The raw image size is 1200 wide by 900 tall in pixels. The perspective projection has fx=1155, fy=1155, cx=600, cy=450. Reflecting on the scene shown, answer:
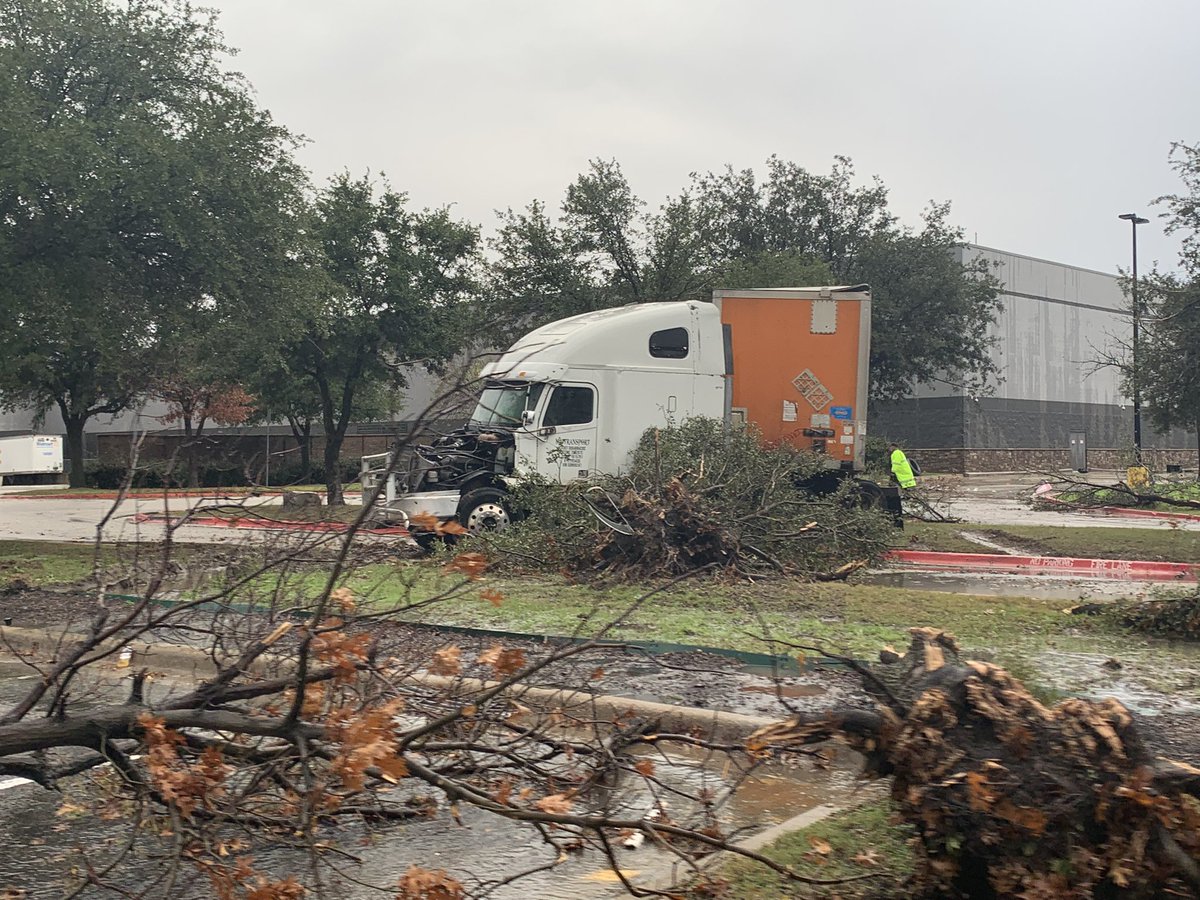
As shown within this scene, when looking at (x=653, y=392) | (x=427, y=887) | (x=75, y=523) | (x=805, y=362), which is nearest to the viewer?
(x=427, y=887)

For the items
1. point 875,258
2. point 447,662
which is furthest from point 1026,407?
point 447,662

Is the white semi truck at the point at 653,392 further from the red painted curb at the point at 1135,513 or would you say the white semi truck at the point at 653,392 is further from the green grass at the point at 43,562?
the red painted curb at the point at 1135,513

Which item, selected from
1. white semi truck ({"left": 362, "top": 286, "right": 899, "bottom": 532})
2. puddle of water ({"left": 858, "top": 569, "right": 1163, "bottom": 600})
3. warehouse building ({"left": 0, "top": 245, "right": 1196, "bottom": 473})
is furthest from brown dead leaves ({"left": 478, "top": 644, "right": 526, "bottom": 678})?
warehouse building ({"left": 0, "top": 245, "right": 1196, "bottom": 473})

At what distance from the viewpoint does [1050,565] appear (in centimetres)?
1427

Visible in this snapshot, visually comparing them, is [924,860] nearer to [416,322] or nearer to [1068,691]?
[1068,691]

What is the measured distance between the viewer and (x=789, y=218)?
41250 mm

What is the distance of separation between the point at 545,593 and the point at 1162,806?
25.8 feet

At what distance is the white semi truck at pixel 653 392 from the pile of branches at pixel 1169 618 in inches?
272

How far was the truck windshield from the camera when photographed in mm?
15000

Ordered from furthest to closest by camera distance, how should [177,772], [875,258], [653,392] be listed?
[875,258], [653,392], [177,772]

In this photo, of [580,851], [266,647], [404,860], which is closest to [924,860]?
[580,851]

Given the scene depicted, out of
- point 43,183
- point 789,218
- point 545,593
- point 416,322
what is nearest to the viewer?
point 545,593

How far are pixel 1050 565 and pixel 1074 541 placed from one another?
2.48 metres

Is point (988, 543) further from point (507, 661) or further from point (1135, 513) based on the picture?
point (507, 661)
